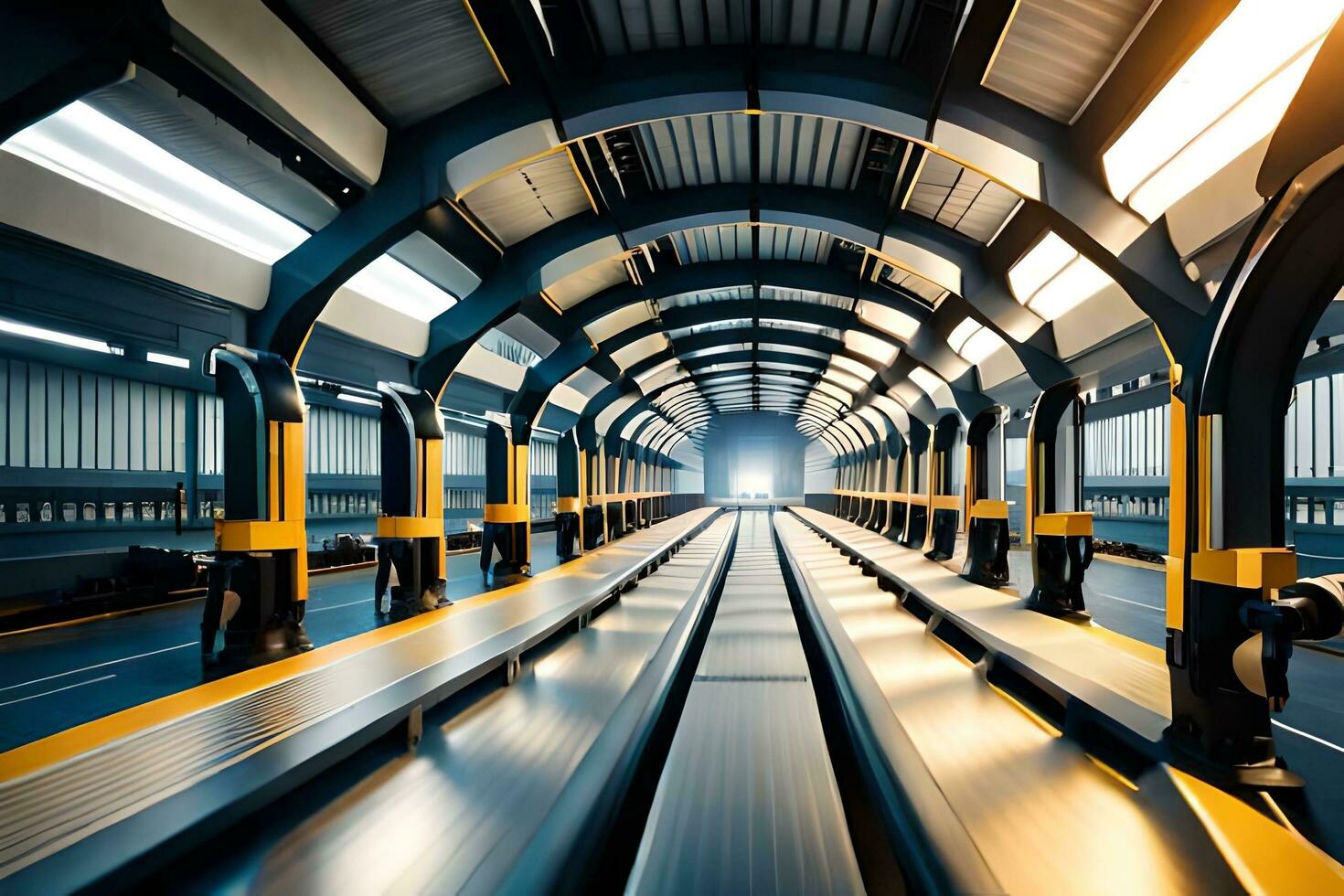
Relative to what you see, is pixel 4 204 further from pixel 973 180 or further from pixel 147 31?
pixel 973 180

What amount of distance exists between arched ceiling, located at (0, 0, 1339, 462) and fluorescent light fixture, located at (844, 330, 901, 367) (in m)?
5.30

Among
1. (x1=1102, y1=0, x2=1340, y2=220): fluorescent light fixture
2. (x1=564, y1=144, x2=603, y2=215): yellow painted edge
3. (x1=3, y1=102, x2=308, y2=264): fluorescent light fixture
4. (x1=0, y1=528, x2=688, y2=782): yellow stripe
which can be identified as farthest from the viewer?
(x1=564, y1=144, x2=603, y2=215): yellow painted edge

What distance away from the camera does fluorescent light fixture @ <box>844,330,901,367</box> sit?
13739 mm

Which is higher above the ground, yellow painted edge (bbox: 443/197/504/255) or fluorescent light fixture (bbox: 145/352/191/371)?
yellow painted edge (bbox: 443/197/504/255)

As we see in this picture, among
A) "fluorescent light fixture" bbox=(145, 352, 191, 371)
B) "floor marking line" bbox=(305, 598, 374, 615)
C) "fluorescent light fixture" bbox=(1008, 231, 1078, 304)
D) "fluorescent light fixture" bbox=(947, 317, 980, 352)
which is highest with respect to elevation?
"fluorescent light fixture" bbox=(1008, 231, 1078, 304)

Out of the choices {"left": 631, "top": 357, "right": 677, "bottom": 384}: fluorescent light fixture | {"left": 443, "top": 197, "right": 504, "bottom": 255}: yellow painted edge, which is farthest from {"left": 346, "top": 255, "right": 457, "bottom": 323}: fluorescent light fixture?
{"left": 631, "top": 357, "right": 677, "bottom": 384}: fluorescent light fixture

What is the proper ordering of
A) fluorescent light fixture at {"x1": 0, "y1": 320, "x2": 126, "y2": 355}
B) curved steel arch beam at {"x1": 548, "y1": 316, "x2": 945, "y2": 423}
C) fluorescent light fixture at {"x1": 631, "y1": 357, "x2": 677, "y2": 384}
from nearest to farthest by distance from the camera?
1. fluorescent light fixture at {"x1": 0, "y1": 320, "x2": 126, "y2": 355}
2. curved steel arch beam at {"x1": 548, "y1": 316, "x2": 945, "y2": 423}
3. fluorescent light fixture at {"x1": 631, "y1": 357, "x2": 677, "y2": 384}

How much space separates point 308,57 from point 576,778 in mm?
5733

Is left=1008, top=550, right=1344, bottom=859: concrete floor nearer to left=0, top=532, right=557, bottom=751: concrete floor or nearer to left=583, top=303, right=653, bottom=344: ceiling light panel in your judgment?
left=0, top=532, right=557, bottom=751: concrete floor

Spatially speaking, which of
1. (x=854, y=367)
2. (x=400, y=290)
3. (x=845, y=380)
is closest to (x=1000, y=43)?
(x=400, y=290)

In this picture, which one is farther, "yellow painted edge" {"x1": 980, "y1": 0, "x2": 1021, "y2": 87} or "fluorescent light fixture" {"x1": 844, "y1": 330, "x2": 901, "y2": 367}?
"fluorescent light fixture" {"x1": 844, "y1": 330, "x2": 901, "y2": 367}

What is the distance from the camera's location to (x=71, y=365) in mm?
9484

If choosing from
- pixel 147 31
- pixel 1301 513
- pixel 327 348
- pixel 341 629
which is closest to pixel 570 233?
pixel 327 348

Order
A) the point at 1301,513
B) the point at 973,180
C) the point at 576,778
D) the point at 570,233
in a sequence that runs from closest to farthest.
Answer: the point at 576,778 → the point at 973,180 → the point at 570,233 → the point at 1301,513
